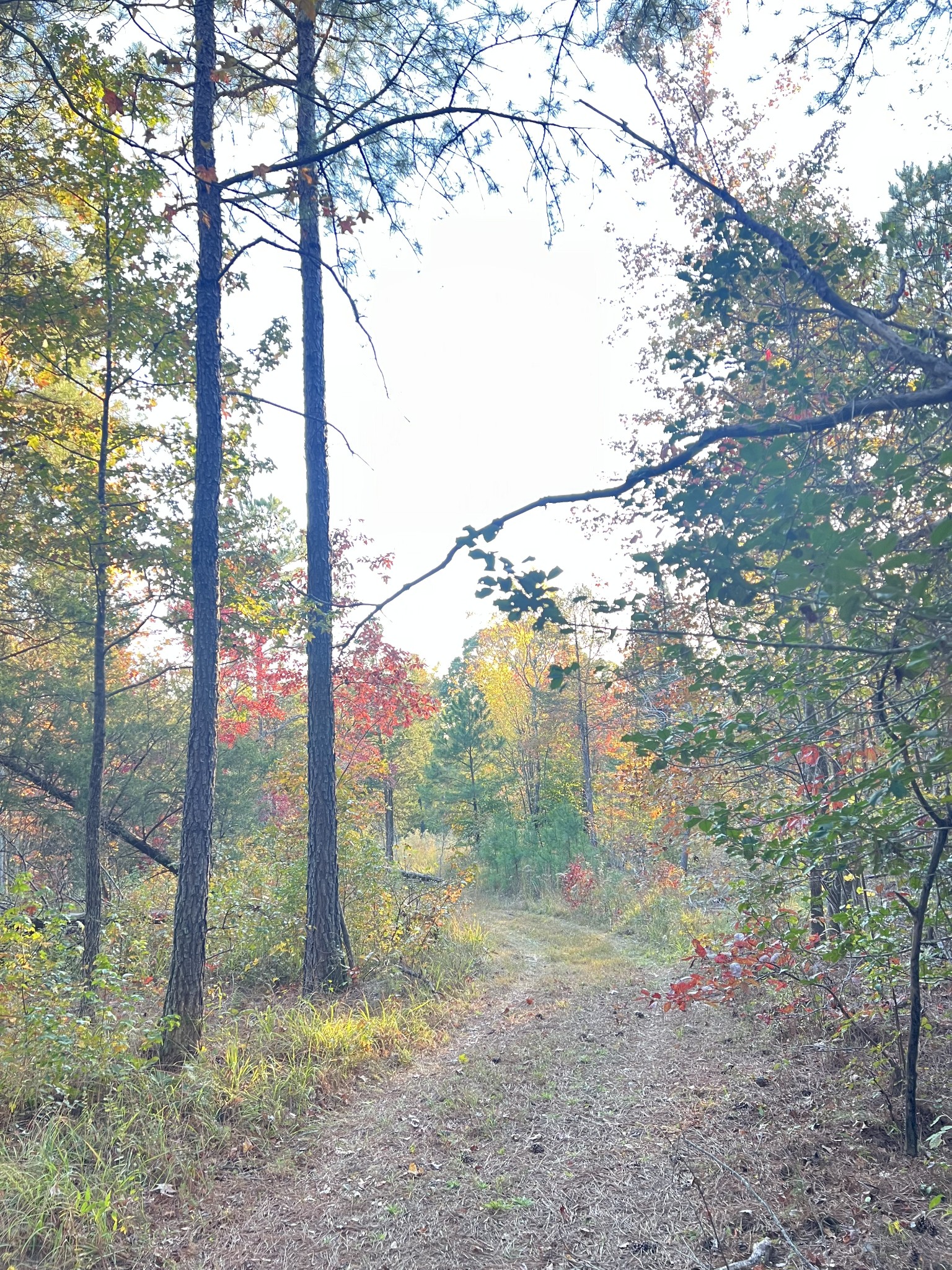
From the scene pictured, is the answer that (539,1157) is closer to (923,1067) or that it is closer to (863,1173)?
(863,1173)

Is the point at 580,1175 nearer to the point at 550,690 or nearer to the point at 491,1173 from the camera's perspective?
the point at 491,1173

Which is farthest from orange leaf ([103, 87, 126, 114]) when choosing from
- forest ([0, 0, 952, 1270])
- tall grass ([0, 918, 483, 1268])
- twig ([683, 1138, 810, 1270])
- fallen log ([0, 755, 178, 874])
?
fallen log ([0, 755, 178, 874])

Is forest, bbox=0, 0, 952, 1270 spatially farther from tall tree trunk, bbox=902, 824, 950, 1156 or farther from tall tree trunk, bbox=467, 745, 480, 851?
tall tree trunk, bbox=467, 745, 480, 851

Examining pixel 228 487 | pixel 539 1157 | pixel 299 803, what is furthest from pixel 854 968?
pixel 299 803

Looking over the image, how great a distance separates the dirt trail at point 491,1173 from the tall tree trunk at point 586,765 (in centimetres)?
1059

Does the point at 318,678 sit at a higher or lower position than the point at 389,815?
higher

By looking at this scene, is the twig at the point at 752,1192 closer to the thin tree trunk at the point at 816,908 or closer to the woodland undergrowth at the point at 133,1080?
the thin tree trunk at the point at 816,908

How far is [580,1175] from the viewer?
3396mm

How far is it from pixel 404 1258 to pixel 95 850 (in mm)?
4748

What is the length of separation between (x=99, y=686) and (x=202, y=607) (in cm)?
215

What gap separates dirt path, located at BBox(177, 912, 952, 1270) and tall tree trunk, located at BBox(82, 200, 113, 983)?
128 inches

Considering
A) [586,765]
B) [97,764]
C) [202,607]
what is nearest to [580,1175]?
[202,607]

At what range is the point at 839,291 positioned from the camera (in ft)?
14.1

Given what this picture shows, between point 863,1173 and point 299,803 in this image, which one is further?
point 299,803
